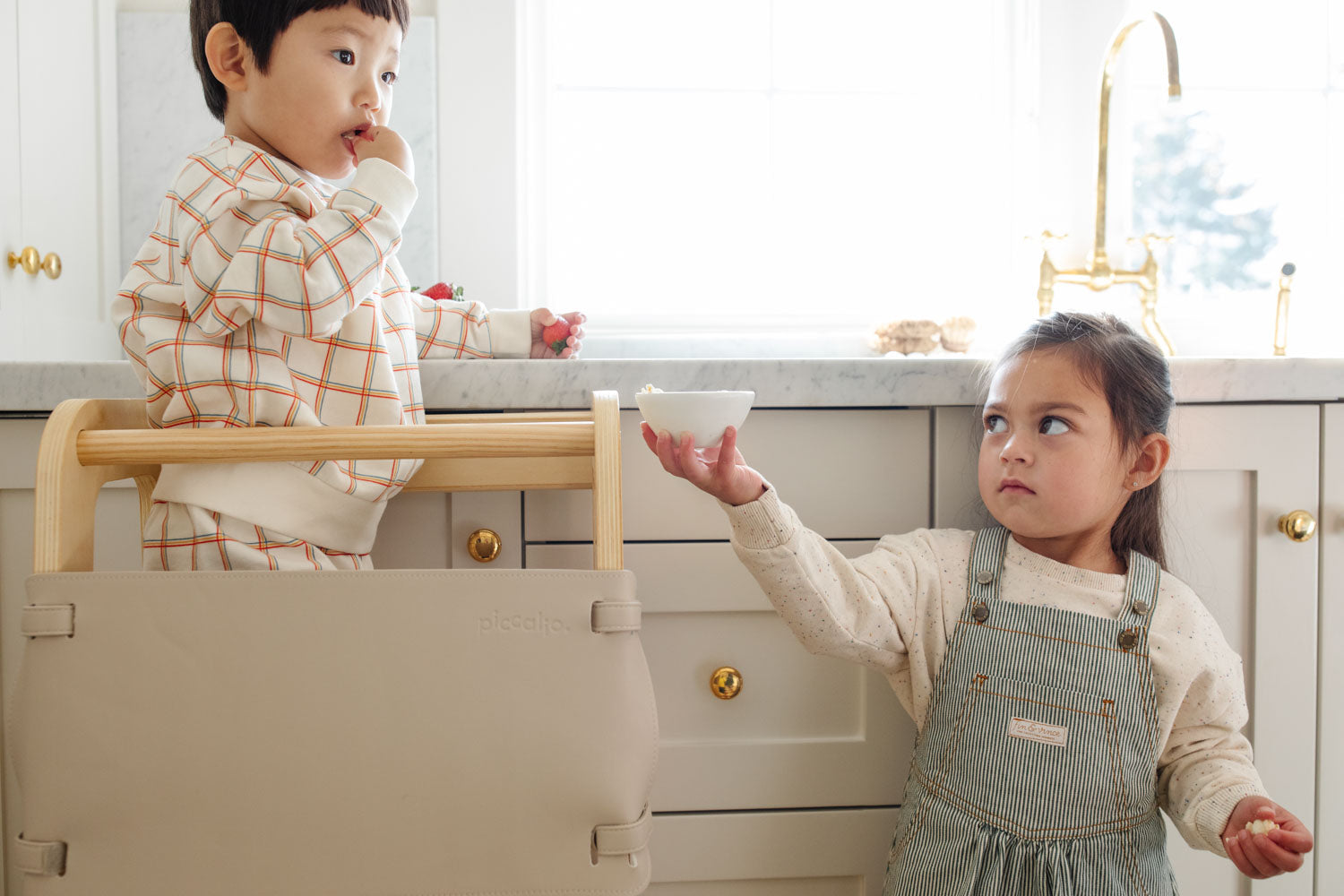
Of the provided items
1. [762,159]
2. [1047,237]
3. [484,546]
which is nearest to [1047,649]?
[484,546]

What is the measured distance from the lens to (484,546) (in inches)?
39.0

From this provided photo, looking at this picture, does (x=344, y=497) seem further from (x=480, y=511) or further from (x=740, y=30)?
(x=740, y=30)

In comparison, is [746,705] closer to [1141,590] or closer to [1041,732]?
[1041,732]

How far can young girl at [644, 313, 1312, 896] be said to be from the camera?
0.88 m

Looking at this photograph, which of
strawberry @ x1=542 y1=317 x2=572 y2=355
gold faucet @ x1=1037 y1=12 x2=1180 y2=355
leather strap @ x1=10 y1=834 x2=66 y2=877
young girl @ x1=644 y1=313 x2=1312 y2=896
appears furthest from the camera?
gold faucet @ x1=1037 y1=12 x2=1180 y2=355

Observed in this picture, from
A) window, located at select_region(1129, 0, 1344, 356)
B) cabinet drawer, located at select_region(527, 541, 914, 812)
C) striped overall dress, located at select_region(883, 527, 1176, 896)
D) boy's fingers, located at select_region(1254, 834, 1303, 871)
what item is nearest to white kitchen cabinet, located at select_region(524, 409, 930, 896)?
cabinet drawer, located at select_region(527, 541, 914, 812)

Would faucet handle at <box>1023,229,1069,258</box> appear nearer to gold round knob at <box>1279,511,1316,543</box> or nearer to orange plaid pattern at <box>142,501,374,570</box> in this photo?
gold round knob at <box>1279,511,1316,543</box>

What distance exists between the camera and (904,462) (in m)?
1.04

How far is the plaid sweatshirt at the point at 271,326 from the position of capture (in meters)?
0.81

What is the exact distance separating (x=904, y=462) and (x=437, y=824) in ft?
1.88

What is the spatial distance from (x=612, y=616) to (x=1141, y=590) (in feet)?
1.66

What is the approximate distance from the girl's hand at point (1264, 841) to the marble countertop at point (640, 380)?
16.2 inches

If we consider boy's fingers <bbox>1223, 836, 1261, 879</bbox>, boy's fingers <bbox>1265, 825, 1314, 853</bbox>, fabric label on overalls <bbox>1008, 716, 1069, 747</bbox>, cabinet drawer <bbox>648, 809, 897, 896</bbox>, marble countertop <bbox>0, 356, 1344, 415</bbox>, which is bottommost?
cabinet drawer <bbox>648, 809, 897, 896</bbox>

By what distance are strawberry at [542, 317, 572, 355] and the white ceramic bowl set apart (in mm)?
366
